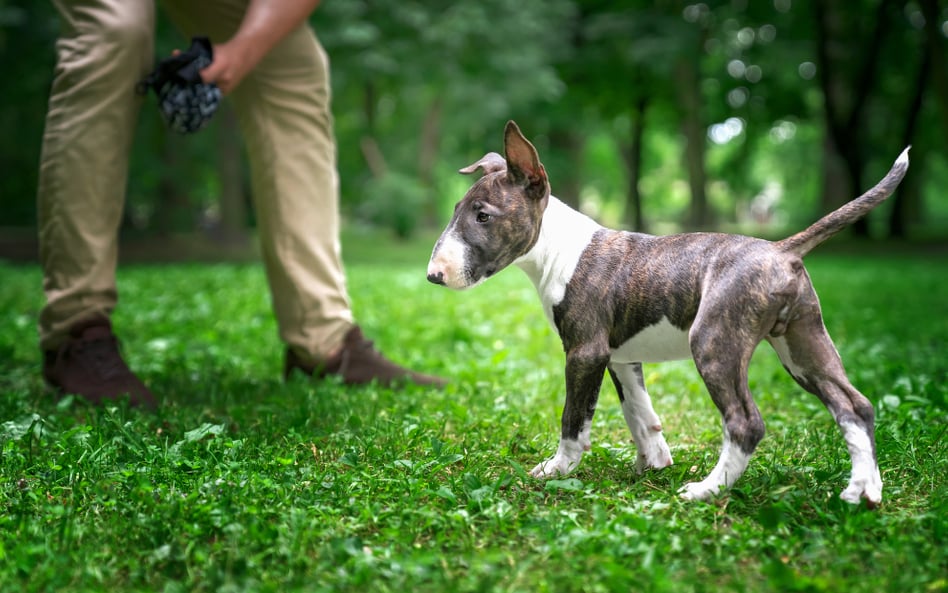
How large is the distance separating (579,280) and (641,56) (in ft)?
59.7

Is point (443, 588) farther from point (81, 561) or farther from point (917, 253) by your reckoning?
point (917, 253)

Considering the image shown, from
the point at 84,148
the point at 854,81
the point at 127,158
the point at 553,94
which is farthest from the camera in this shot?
the point at 854,81

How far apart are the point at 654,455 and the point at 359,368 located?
2045mm

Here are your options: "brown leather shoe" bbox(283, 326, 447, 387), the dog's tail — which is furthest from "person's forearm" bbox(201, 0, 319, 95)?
the dog's tail

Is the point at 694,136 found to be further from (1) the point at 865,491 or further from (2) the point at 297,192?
(1) the point at 865,491

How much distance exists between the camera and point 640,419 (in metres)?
2.84

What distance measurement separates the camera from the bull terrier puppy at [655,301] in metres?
2.40

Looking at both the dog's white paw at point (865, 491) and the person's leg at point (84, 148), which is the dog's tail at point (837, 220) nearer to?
the dog's white paw at point (865, 491)

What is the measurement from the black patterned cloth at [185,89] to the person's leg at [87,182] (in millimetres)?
255

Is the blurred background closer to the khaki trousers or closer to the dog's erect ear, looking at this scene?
the khaki trousers

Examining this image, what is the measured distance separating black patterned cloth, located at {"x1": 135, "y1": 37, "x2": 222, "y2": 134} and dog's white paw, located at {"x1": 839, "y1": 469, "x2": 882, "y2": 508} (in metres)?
2.97

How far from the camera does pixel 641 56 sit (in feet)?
64.4

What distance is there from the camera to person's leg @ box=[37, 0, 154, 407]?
3.76 m

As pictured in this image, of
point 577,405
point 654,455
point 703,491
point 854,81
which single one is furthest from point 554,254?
point 854,81
